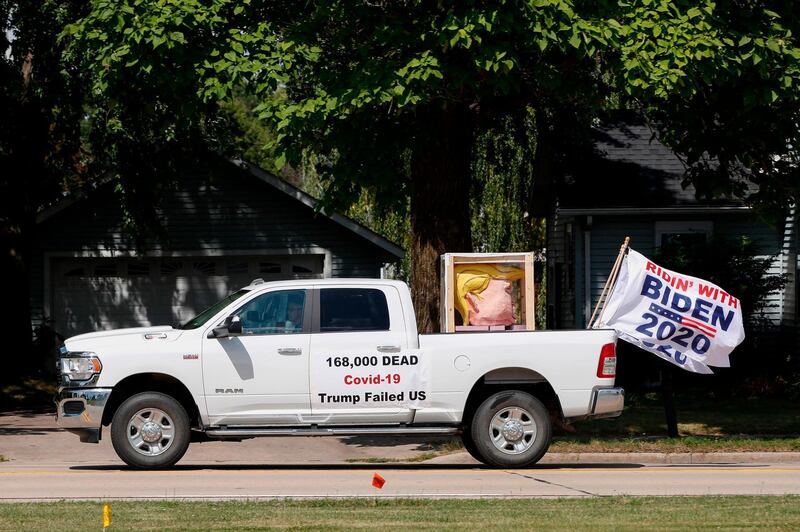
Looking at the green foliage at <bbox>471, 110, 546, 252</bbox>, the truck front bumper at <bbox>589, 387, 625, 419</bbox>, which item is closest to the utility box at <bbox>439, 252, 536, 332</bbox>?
the truck front bumper at <bbox>589, 387, 625, 419</bbox>

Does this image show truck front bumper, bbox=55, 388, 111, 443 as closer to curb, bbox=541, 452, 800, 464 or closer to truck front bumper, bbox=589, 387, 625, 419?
truck front bumper, bbox=589, 387, 625, 419

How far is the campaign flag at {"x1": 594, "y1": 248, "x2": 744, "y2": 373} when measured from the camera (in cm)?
1547

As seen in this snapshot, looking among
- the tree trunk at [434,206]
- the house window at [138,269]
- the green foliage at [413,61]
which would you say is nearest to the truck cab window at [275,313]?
the green foliage at [413,61]

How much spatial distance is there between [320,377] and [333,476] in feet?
3.42

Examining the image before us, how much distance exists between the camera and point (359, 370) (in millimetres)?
13430

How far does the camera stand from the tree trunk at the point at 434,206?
1797 centimetres

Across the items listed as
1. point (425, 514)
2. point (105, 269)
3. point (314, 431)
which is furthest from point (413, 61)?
point (105, 269)

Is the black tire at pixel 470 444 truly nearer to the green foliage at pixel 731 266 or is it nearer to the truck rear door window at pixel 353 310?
the truck rear door window at pixel 353 310

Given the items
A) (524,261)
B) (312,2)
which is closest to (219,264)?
(312,2)

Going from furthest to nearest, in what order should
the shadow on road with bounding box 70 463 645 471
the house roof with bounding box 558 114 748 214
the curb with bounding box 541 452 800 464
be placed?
the house roof with bounding box 558 114 748 214
the curb with bounding box 541 452 800 464
the shadow on road with bounding box 70 463 645 471

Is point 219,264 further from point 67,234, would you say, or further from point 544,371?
point 544,371

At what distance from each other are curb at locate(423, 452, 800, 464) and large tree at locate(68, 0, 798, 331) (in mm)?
3010

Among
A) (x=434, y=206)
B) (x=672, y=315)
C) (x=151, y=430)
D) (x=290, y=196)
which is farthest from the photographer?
(x=290, y=196)

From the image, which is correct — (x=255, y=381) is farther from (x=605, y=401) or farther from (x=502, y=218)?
(x=502, y=218)
